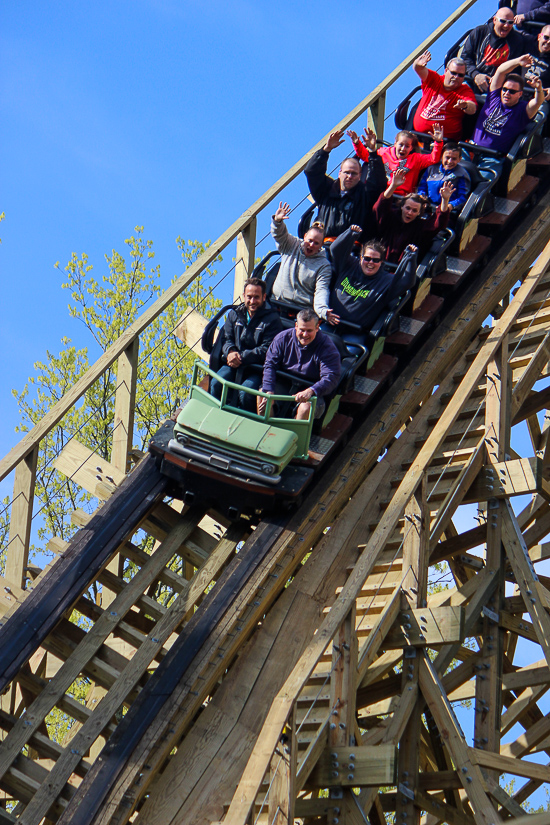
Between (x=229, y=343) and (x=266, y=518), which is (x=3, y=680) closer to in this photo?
(x=266, y=518)

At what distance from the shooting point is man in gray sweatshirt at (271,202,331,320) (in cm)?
824

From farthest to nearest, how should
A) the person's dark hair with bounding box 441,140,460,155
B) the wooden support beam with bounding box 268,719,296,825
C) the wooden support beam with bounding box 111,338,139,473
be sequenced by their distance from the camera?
1. the person's dark hair with bounding box 441,140,460,155
2. the wooden support beam with bounding box 111,338,139,473
3. the wooden support beam with bounding box 268,719,296,825

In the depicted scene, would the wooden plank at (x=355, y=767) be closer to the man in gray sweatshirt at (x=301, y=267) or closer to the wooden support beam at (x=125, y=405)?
the wooden support beam at (x=125, y=405)

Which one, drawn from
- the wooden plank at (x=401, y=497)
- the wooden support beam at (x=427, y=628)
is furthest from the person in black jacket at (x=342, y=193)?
the wooden support beam at (x=427, y=628)

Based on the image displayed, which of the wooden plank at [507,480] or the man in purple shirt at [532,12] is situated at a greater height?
the man in purple shirt at [532,12]

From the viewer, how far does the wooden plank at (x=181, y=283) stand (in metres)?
7.54

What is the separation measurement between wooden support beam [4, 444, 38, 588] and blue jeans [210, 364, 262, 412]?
1.34 m

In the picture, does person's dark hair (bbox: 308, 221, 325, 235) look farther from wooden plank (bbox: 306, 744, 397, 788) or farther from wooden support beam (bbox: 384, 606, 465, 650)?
wooden plank (bbox: 306, 744, 397, 788)

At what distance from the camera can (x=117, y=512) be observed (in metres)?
7.30

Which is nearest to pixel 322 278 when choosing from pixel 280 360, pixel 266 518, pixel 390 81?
pixel 280 360

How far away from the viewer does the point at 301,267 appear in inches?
330

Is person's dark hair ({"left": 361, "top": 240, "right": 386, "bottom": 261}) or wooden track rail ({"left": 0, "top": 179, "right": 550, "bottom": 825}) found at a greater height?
person's dark hair ({"left": 361, "top": 240, "right": 386, "bottom": 261})

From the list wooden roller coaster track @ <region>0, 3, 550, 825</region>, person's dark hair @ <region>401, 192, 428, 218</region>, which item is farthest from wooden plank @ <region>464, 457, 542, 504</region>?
person's dark hair @ <region>401, 192, 428, 218</region>

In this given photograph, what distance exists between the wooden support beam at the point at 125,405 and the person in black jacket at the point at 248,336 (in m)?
0.88
